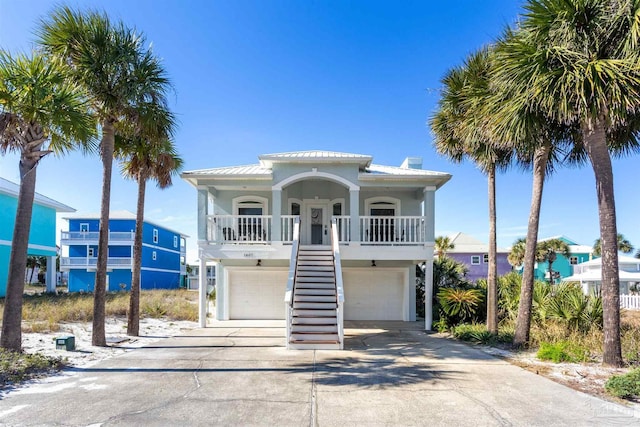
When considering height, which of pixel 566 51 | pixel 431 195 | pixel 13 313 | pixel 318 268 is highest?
pixel 566 51

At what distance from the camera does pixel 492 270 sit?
1248 cm

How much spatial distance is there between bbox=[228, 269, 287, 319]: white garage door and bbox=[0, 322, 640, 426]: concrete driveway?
6022 mm

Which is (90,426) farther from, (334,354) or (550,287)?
(550,287)

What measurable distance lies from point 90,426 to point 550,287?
46.5 feet

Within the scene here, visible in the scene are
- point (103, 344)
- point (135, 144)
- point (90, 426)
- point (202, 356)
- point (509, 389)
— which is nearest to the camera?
point (90, 426)

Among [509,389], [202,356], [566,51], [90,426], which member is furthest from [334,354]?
[566,51]

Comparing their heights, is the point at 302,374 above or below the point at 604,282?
below

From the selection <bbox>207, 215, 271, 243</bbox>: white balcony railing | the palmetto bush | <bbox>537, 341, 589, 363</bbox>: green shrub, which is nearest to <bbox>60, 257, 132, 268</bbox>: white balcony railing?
<bbox>207, 215, 271, 243</bbox>: white balcony railing

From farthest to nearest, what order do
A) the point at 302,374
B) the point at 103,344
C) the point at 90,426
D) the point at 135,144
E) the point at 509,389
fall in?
the point at 135,144, the point at 103,344, the point at 302,374, the point at 509,389, the point at 90,426

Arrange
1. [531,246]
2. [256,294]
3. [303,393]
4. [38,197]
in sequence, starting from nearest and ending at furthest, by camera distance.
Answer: [303,393], [531,246], [256,294], [38,197]

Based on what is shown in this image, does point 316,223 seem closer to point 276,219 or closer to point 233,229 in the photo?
point 276,219

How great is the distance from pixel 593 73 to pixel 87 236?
38.8 meters

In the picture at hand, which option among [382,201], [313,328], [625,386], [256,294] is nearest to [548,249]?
[382,201]

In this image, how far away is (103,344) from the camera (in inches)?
422
